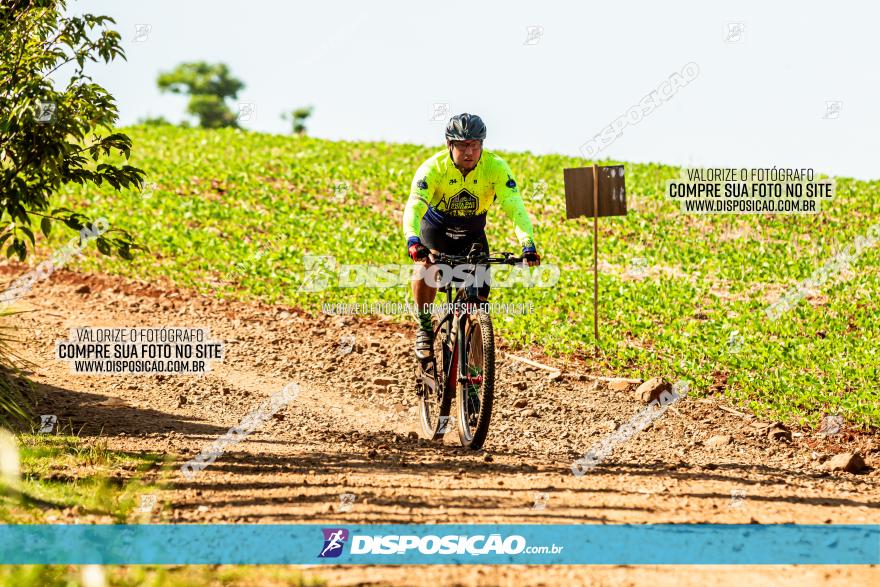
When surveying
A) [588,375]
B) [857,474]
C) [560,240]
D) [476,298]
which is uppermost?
[560,240]

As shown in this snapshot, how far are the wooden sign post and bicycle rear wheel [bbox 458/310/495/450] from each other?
18.3 feet

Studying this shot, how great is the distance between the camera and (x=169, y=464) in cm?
784

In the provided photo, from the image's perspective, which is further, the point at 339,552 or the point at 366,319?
the point at 366,319

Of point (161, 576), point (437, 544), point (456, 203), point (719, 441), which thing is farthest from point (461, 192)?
point (161, 576)

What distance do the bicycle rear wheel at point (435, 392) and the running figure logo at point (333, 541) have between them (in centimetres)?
311

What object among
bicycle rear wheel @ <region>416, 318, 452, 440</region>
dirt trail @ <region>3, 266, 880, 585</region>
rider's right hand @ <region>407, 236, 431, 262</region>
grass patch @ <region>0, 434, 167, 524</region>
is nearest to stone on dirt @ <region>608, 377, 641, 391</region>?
dirt trail @ <region>3, 266, 880, 585</region>

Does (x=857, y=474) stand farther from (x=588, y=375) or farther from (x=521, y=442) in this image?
(x=588, y=375)

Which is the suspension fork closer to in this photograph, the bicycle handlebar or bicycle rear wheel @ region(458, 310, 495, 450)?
bicycle rear wheel @ region(458, 310, 495, 450)

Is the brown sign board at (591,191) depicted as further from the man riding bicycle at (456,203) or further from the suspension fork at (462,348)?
the suspension fork at (462,348)

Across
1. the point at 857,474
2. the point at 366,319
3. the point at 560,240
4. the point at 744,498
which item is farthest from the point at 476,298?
the point at 560,240

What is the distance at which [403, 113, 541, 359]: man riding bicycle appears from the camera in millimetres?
8117

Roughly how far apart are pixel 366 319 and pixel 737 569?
10409mm

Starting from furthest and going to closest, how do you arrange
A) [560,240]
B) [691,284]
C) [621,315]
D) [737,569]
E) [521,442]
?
[560,240] < [691,284] < [621,315] < [521,442] < [737,569]

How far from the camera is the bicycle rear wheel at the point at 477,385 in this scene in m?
7.94
